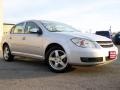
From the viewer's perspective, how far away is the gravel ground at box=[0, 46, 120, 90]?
642 cm

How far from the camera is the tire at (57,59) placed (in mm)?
8186

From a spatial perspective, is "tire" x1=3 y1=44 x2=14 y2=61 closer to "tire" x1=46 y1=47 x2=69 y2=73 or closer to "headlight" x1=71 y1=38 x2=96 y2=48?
"tire" x1=46 y1=47 x2=69 y2=73

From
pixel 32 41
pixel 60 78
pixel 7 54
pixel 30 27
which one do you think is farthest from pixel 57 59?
pixel 7 54

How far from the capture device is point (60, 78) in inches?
291

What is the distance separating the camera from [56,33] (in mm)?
8586

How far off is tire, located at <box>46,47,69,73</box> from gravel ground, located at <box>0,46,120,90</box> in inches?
7.4

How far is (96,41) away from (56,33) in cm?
122

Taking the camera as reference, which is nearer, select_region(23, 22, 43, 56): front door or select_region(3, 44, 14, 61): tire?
select_region(23, 22, 43, 56): front door

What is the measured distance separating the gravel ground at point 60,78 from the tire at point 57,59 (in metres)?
0.19

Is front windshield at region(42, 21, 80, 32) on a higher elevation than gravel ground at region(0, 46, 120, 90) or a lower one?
higher

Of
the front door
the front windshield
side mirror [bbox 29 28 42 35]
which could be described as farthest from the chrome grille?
side mirror [bbox 29 28 42 35]

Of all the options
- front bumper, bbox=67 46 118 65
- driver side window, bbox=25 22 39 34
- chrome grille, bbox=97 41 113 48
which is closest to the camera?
front bumper, bbox=67 46 118 65

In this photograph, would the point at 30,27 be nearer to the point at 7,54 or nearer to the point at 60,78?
the point at 7,54

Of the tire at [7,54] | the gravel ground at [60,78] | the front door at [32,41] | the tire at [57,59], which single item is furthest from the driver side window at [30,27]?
the tire at [7,54]
